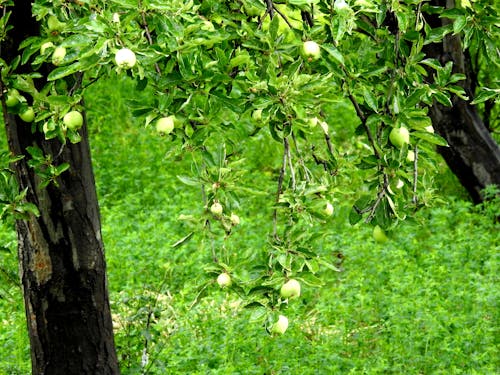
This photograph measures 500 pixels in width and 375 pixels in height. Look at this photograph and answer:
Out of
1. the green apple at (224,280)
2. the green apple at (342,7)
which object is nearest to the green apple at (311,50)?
the green apple at (342,7)

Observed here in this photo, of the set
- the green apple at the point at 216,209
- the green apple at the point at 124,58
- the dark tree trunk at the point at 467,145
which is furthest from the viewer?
the dark tree trunk at the point at 467,145

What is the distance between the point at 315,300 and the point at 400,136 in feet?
10.5

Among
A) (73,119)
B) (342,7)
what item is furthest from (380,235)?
(73,119)

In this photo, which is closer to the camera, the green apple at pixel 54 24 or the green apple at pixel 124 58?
the green apple at pixel 124 58

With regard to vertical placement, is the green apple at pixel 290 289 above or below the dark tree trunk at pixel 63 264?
above

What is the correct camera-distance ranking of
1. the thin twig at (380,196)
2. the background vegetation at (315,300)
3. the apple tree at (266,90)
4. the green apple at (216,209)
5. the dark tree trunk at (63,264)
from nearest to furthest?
the apple tree at (266,90)
the green apple at (216,209)
the thin twig at (380,196)
the dark tree trunk at (63,264)
the background vegetation at (315,300)

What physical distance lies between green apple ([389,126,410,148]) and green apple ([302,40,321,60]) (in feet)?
1.04

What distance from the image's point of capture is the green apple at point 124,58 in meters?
2.12

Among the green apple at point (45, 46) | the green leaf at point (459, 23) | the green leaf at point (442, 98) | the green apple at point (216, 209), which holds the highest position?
the green apple at point (45, 46)

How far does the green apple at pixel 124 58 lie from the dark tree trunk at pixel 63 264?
132cm

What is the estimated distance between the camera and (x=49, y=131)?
2746 millimetres

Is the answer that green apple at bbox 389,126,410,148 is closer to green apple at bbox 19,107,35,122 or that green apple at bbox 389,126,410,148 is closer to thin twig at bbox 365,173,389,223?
thin twig at bbox 365,173,389,223

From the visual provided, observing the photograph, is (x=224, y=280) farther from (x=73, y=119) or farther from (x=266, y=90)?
(x=73, y=119)

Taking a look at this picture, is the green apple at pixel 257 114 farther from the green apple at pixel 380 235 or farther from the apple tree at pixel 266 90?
the green apple at pixel 380 235
